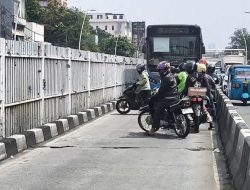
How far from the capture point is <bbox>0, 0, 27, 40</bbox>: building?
5916 cm

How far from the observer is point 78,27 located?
94.6 m

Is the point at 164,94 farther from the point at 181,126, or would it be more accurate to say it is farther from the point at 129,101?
the point at 129,101

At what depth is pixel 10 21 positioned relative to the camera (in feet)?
203

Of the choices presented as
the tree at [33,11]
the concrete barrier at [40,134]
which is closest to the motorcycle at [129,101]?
the concrete barrier at [40,134]

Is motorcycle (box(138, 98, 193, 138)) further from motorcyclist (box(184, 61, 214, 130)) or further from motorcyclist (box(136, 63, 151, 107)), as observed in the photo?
motorcyclist (box(136, 63, 151, 107))

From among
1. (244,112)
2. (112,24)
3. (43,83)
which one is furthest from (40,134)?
(112,24)

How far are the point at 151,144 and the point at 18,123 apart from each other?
8.86ft

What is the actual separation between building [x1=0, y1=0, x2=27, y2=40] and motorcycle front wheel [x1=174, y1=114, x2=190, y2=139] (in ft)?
147

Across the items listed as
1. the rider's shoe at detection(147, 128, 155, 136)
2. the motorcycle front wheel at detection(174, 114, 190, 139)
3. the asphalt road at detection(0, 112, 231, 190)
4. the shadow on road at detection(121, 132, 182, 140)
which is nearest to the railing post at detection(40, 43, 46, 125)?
the asphalt road at detection(0, 112, 231, 190)

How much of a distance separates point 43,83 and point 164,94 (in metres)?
2.80

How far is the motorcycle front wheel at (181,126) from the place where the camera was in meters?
12.5

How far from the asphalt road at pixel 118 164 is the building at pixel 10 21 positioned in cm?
4540

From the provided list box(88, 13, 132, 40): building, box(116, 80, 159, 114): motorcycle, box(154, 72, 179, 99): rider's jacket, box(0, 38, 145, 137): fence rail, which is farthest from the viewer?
box(88, 13, 132, 40): building

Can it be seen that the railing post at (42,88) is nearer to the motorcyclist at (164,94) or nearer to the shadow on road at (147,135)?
the shadow on road at (147,135)
